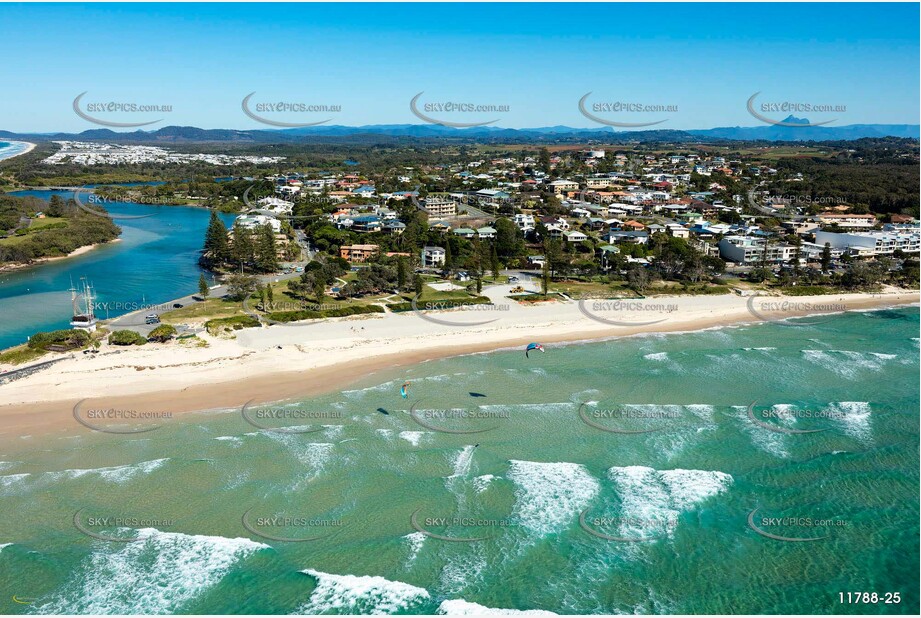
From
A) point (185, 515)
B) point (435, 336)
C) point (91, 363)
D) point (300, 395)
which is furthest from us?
point (435, 336)

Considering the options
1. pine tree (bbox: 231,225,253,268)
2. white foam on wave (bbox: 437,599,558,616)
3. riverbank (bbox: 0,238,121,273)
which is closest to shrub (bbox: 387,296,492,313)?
pine tree (bbox: 231,225,253,268)

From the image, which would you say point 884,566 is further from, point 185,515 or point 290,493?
point 185,515

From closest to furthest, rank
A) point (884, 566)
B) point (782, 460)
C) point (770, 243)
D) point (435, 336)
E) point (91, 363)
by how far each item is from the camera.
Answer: point (884, 566) → point (782, 460) → point (91, 363) → point (435, 336) → point (770, 243)

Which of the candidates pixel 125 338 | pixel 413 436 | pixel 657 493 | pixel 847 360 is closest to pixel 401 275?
pixel 125 338

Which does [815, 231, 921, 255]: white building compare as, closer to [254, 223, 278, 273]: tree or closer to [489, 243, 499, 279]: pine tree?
[489, 243, 499, 279]: pine tree

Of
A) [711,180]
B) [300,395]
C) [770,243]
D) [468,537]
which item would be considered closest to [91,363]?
[300,395]
